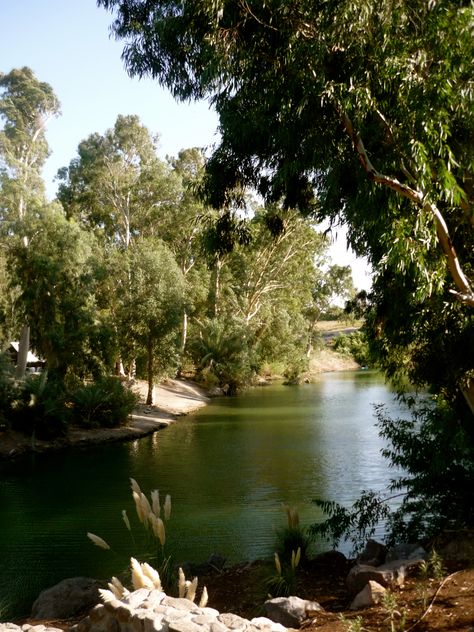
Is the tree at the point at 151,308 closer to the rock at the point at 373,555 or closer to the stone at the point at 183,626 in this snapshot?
the rock at the point at 373,555

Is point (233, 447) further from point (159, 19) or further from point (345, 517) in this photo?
point (159, 19)

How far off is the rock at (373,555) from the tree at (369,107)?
1829 millimetres

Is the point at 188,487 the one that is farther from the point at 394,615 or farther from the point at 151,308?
the point at 151,308

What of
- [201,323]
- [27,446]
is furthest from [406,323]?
[201,323]

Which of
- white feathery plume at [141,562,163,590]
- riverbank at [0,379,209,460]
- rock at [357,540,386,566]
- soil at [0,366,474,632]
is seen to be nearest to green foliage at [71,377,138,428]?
riverbank at [0,379,209,460]

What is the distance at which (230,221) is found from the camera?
26.7 feet

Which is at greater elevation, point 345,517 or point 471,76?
point 471,76

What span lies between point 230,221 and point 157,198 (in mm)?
28322

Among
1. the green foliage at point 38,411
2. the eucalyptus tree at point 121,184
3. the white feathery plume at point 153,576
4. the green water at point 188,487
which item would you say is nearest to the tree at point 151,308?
the green water at point 188,487

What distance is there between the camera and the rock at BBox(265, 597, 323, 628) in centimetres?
461

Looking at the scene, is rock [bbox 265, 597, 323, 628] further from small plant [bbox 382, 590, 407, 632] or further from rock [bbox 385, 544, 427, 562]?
rock [bbox 385, 544, 427, 562]

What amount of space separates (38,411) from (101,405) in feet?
8.65

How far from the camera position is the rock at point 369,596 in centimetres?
463

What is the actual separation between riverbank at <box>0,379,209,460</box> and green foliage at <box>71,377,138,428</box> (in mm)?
325
